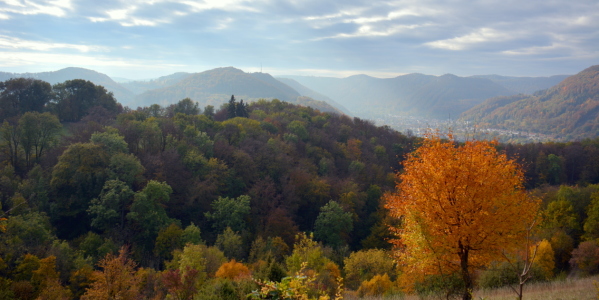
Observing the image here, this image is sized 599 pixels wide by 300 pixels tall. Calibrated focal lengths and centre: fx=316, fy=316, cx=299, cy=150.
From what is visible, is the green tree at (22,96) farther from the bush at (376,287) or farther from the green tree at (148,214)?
the bush at (376,287)

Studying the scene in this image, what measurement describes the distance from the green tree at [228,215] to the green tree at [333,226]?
851 cm

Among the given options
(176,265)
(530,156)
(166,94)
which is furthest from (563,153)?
(166,94)

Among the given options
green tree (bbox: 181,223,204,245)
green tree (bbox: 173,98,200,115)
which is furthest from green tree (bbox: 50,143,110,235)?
green tree (bbox: 173,98,200,115)

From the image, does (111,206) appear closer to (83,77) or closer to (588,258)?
(588,258)

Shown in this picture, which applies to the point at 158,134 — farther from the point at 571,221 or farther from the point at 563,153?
the point at 563,153

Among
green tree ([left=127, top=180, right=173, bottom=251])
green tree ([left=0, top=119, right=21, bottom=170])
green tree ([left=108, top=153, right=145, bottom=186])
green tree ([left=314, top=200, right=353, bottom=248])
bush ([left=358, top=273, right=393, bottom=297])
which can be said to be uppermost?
green tree ([left=0, top=119, right=21, bottom=170])

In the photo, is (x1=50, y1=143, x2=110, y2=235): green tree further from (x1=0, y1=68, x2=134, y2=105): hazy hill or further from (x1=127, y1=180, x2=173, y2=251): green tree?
(x1=0, y1=68, x2=134, y2=105): hazy hill

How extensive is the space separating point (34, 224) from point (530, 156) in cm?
8093

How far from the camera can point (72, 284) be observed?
19.1 metres

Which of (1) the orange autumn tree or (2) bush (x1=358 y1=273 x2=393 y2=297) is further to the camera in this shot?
(2) bush (x1=358 y1=273 x2=393 y2=297)

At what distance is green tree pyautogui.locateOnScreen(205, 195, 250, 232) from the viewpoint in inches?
1171

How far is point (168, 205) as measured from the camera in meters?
31.8

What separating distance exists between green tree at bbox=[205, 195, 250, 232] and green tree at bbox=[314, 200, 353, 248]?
851 cm

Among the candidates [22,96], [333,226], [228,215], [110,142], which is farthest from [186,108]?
[333,226]
